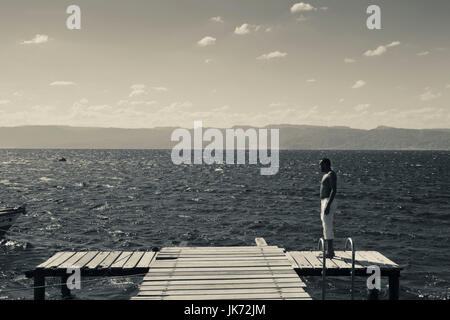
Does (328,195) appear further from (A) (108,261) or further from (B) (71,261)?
(B) (71,261)

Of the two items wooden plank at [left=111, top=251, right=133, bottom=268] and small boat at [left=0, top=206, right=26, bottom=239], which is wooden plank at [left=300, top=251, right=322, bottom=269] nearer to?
wooden plank at [left=111, top=251, right=133, bottom=268]

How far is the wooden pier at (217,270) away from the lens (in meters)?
7.21

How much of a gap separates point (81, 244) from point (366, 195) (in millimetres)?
38017

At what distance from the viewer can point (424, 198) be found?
47.3 metres

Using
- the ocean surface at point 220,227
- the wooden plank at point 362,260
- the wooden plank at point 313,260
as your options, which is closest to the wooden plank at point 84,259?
the ocean surface at point 220,227

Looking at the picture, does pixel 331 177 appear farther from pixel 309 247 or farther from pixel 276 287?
pixel 309 247

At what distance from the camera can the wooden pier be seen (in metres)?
7.21

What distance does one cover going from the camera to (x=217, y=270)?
849cm

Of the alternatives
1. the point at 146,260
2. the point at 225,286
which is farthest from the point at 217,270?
the point at 146,260

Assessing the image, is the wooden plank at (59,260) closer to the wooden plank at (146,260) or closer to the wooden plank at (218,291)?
the wooden plank at (146,260)

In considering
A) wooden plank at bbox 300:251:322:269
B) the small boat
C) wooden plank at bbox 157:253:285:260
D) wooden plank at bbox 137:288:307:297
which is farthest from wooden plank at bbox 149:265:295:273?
the small boat
